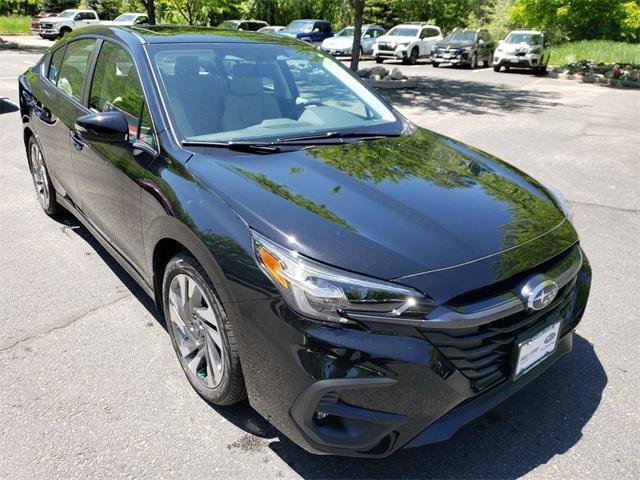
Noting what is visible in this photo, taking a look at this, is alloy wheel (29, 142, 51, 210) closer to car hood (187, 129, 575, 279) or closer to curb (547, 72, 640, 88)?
car hood (187, 129, 575, 279)

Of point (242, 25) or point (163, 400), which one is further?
point (242, 25)

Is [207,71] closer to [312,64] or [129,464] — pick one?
[312,64]

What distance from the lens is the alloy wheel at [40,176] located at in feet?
15.6

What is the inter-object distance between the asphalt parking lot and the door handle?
94 cm

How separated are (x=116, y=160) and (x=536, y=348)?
7.82 ft

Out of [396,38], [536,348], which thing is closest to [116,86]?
[536,348]

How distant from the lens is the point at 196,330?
261cm

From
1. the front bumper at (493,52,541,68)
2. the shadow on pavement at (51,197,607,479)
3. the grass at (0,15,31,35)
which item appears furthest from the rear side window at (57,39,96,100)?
the grass at (0,15,31,35)

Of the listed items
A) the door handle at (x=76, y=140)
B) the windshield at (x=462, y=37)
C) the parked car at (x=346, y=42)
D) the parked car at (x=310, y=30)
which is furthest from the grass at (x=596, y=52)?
the door handle at (x=76, y=140)

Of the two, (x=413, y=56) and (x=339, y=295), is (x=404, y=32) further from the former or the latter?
(x=339, y=295)

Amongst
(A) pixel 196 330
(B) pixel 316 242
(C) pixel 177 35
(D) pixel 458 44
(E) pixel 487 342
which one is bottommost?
(D) pixel 458 44

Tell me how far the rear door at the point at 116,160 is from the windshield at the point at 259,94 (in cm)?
22

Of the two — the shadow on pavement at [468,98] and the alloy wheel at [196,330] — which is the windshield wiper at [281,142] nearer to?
the alloy wheel at [196,330]

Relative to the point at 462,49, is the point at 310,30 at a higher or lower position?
higher
